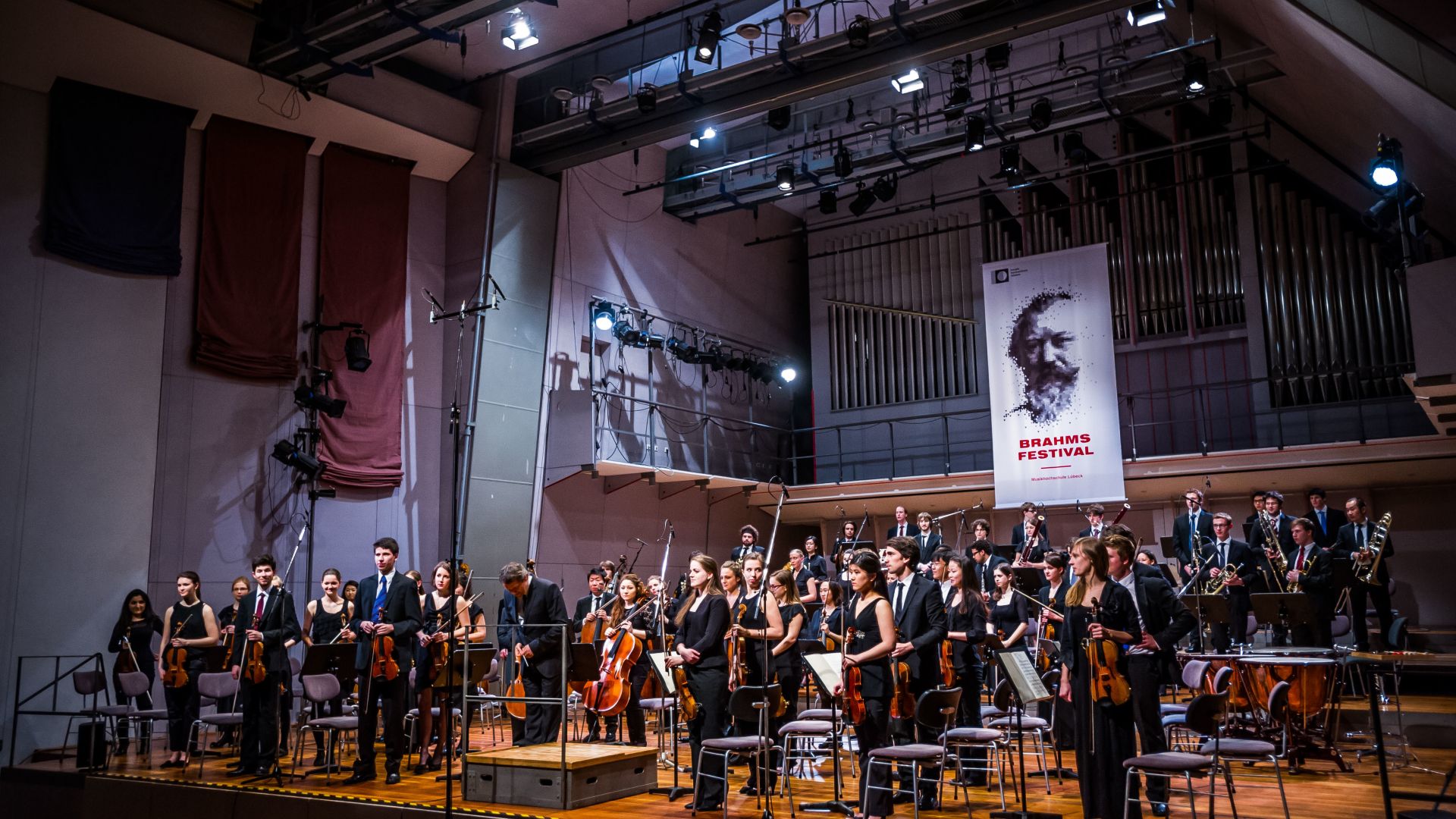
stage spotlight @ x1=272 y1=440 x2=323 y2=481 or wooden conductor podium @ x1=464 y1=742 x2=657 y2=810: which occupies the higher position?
stage spotlight @ x1=272 y1=440 x2=323 y2=481

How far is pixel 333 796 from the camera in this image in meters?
7.07

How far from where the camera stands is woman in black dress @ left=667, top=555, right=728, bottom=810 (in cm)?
664

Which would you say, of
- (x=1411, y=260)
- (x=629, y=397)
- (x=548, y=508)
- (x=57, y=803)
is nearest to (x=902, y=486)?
(x=629, y=397)

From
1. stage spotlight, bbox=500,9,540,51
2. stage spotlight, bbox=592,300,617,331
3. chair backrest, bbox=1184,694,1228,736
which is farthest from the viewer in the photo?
stage spotlight, bbox=592,300,617,331

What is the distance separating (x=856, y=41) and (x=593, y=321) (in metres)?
5.71

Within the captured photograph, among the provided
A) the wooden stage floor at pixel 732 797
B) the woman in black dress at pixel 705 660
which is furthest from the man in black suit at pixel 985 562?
the woman in black dress at pixel 705 660

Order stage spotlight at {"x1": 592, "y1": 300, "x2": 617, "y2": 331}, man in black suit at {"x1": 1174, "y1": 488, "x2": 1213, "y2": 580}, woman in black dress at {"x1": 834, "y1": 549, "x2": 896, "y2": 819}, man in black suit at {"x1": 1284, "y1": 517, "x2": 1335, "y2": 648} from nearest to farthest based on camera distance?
woman in black dress at {"x1": 834, "y1": 549, "x2": 896, "y2": 819} < man in black suit at {"x1": 1284, "y1": 517, "x2": 1335, "y2": 648} < man in black suit at {"x1": 1174, "y1": 488, "x2": 1213, "y2": 580} < stage spotlight at {"x1": 592, "y1": 300, "x2": 617, "y2": 331}

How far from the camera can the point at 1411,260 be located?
845 cm

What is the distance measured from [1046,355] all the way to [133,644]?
35.5 ft

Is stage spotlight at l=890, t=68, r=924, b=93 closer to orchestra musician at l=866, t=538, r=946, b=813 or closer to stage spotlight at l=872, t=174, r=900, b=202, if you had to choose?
stage spotlight at l=872, t=174, r=900, b=202

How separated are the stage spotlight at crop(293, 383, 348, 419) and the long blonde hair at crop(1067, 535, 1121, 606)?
28.4ft

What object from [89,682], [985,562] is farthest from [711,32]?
[89,682]

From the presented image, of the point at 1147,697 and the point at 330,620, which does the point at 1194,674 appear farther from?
the point at 330,620

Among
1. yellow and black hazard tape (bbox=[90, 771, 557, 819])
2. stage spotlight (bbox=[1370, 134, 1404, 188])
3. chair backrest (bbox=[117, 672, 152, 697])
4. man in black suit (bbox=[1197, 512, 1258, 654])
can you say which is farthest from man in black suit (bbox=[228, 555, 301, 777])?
stage spotlight (bbox=[1370, 134, 1404, 188])
